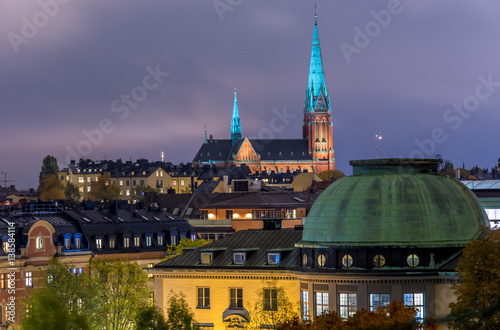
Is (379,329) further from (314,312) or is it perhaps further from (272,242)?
(272,242)

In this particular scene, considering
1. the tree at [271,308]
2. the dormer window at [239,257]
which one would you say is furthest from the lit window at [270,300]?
the dormer window at [239,257]

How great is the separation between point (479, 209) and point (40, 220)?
51846 millimetres

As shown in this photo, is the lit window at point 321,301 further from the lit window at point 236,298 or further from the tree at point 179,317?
the tree at point 179,317

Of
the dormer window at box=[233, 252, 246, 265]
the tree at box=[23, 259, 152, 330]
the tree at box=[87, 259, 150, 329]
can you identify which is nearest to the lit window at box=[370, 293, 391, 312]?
the dormer window at box=[233, 252, 246, 265]

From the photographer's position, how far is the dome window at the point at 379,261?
81.4 metres

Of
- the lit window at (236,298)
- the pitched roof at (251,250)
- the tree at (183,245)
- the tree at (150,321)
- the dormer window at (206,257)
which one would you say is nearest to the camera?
the tree at (150,321)

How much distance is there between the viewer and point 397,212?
82.6 meters

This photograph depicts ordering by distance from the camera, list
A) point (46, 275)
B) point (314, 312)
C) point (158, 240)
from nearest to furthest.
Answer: point (314, 312), point (46, 275), point (158, 240)

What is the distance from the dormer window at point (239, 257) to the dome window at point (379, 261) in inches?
370

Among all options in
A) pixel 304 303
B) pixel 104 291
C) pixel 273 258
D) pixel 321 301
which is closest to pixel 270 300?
pixel 304 303

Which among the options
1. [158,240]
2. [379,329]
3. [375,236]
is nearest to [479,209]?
[375,236]

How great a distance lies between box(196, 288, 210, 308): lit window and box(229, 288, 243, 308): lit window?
150 centimetres

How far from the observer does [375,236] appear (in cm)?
8206

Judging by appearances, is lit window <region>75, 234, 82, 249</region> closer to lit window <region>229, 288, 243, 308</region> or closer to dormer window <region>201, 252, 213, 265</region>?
dormer window <region>201, 252, 213, 265</region>
